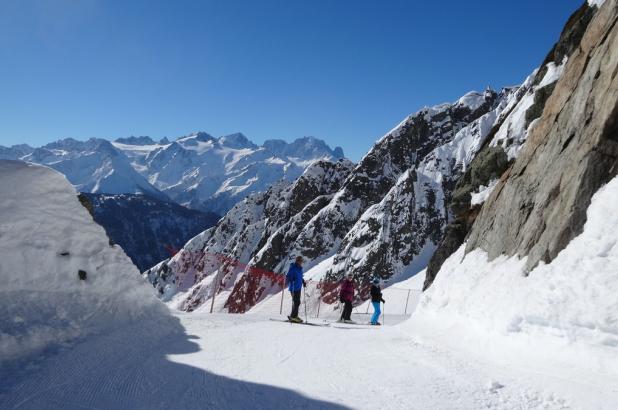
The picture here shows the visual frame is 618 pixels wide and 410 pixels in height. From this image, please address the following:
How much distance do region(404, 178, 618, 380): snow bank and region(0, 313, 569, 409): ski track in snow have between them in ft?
1.85

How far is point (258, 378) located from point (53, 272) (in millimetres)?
5328

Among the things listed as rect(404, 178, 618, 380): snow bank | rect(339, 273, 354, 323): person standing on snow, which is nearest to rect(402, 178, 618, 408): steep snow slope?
rect(404, 178, 618, 380): snow bank

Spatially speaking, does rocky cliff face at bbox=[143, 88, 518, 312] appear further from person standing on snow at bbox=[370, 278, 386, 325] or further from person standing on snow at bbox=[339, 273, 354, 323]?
person standing on snow at bbox=[339, 273, 354, 323]

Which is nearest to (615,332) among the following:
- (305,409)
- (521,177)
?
(305,409)

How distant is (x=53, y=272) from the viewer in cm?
907

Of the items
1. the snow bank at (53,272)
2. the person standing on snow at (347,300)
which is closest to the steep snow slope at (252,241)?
the person standing on snow at (347,300)

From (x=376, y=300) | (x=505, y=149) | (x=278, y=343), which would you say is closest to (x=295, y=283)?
(x=376, y=300)

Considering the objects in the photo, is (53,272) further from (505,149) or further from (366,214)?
(366,214)

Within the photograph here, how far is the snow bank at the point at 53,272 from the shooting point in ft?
25.1

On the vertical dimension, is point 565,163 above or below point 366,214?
below

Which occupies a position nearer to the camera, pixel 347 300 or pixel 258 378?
pixel 258 378

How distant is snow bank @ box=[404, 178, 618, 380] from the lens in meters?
6.06

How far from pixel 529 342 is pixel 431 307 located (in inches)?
206

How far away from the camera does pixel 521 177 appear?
12.6m
